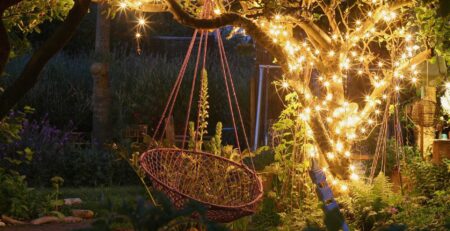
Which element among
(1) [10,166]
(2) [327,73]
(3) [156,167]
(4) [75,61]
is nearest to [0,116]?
(3) [156,167]

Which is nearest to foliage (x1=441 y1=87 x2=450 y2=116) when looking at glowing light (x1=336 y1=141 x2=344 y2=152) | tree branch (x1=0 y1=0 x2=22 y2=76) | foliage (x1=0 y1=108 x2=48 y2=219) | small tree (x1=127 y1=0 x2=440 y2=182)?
small tree (x1=127 y1=0 x2=440 y2=182)

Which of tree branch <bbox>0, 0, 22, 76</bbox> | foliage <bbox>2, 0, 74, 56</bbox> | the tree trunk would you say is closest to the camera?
tree branch <bbox>0, 0, 22, 76</bbox>

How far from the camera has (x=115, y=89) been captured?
535 inches

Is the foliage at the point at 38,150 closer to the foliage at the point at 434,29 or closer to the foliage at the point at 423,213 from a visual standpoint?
the foliage at the point at 423,213

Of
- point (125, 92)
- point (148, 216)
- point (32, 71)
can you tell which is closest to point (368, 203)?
point (32, 71)

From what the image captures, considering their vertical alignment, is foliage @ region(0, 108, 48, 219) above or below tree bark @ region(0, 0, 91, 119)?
below

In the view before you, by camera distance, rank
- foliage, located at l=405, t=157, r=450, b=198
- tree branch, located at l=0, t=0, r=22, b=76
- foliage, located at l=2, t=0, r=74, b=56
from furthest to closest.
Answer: foliage, located at l=405, t=157, r=450, b=198, foliage, located at l=2, t=0, r=74, b=56, tree branch, located at l=0, t=0, r=22, b=76

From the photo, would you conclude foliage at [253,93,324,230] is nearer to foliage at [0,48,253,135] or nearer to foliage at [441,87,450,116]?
foliage at [441,87,450,116]

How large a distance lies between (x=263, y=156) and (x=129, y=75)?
5.78 meters

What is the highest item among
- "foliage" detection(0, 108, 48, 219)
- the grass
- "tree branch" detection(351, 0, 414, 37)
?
"tree branch" detection(351, 0, 414, 37)

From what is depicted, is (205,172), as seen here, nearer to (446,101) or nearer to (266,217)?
(266,217)

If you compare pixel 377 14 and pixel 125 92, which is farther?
pixel 125 92

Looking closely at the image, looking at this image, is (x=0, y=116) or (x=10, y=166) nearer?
(x=0, y=116)

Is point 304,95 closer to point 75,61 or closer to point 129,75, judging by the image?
point 129,75
